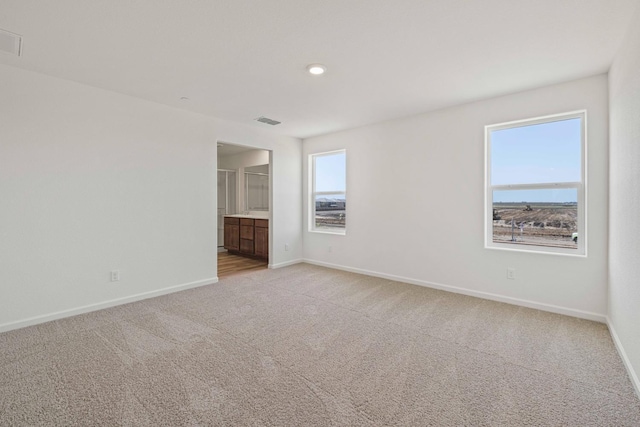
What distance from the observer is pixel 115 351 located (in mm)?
2326

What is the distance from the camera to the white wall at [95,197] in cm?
274

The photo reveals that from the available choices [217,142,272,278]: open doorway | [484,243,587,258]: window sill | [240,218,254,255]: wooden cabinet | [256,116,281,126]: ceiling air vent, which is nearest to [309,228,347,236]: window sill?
[217,142,272,278]: open doorway

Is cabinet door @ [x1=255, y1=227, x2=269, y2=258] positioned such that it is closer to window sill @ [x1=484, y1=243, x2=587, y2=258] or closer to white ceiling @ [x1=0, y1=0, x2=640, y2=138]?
white ceiling @ [x1=0, y1=0, x2=640, y2=138]

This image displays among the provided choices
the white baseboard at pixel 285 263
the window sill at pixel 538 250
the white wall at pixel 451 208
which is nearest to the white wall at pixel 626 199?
the white wall at pixel 451 208

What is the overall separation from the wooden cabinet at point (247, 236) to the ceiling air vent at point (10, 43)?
12.9ft

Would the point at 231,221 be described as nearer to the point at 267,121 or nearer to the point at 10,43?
the point at 267,121

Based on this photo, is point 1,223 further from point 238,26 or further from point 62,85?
point 238,26

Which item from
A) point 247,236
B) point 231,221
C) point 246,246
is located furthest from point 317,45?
point 231,221

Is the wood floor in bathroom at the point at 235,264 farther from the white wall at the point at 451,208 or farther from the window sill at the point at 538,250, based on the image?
the window sill at the point at 538,250

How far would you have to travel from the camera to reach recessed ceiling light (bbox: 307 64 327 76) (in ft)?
8.81

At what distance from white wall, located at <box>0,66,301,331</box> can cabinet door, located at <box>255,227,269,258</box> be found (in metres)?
1.58

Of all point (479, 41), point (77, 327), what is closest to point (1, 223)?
point (77, 327)

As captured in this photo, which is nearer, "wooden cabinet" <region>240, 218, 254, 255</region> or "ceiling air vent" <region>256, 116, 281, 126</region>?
"ceiling air vent" <region>256, 116, 281, 126</region>

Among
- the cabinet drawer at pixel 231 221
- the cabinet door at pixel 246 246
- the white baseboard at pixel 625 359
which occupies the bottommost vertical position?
the white baseboard at pixel 625 359
